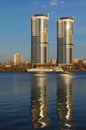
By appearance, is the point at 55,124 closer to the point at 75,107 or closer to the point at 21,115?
the point at 21,115

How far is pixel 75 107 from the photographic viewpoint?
111 feet

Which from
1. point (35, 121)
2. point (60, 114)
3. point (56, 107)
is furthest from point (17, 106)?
point (35, 121)

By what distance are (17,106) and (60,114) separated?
266 inches

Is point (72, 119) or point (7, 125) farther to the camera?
point (72, 119)

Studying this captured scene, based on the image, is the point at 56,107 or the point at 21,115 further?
the point at 56,107

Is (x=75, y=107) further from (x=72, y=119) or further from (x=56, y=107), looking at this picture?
(x=72, y=119)

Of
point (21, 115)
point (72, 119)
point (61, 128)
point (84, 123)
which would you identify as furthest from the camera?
point (21, 115)

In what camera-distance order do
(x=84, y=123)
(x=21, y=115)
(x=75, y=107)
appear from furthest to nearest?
(x=75, y=107) < (x=21, y=115) < (x=84, y=123)

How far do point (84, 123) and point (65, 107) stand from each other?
925 centimetres

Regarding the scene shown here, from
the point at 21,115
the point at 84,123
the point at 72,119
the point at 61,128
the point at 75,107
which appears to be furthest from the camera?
the point at 75,107

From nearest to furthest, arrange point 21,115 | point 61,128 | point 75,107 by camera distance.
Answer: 1. point 61,128
2. point 21,115
3. point 75,107

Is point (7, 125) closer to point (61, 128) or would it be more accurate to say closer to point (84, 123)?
point (61, 128)

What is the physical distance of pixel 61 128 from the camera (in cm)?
2322

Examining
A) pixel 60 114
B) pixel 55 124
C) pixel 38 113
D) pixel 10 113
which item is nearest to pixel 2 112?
pixel 10 113
